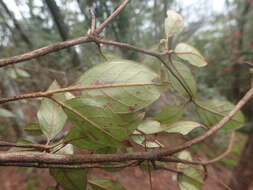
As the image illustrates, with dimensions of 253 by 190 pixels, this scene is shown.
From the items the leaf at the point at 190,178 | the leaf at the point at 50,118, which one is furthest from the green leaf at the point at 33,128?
the leaf at the point at 190,178

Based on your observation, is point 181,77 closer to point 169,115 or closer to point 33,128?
point 169,115

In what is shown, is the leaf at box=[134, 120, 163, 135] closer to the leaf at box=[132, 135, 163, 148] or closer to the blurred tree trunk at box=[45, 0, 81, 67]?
the leaf at box=[132, 135, 163, 148]

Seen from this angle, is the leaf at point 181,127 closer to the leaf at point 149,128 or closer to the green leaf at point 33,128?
the leaf at point 149,128

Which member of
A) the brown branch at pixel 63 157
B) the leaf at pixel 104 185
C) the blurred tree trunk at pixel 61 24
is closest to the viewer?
the brown branch at pixel 63 157

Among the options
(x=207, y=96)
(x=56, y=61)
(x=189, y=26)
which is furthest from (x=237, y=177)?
(x=56, y=61)

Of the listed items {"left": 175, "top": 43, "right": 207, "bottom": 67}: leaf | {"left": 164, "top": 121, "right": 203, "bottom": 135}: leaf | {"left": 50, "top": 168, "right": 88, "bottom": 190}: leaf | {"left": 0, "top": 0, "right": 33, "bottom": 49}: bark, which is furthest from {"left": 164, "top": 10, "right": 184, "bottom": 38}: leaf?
{"left": 0, "top": 0, "right": 33, "bottom": 49}: bark

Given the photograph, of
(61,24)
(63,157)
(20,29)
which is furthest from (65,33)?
(63,157)
